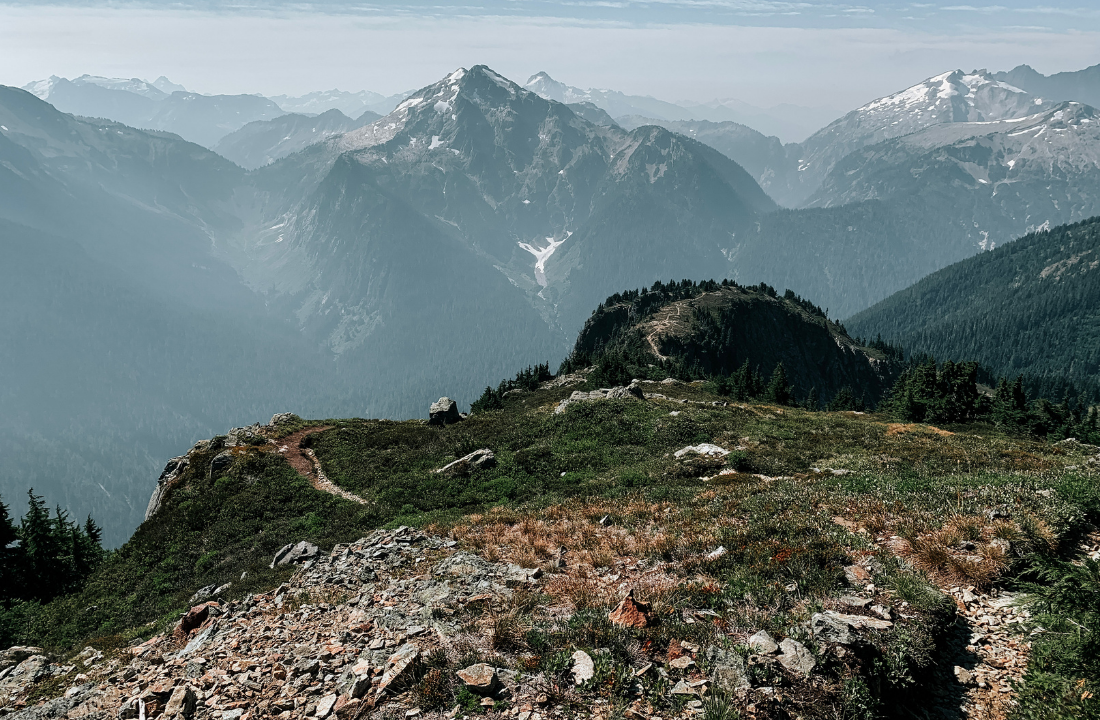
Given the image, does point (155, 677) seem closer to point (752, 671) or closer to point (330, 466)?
point (752, 671)

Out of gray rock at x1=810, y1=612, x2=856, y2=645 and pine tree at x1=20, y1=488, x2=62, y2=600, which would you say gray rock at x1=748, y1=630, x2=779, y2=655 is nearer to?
gray rock at x1=810, y1=612, x2=856, y2=645

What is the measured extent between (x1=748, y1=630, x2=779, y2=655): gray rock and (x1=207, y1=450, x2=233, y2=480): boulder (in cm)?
4917

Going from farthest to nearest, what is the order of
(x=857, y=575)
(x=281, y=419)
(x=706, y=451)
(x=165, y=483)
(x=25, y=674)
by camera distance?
(x=281, y=419) → (x=165, y=483) → (x=706, y=451) → (x=25, y=674) → (x=857, y=575)

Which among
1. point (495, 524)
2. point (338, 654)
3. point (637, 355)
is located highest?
point (338, 654)

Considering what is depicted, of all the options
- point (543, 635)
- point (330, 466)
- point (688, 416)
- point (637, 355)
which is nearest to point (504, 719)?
point (543, 635)

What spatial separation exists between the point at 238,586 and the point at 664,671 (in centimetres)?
2266

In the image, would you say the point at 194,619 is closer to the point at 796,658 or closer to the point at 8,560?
the point at 796,658

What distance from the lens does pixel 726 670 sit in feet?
32.3

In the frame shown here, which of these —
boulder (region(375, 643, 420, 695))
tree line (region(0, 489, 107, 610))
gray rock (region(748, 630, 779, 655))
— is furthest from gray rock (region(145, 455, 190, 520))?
gray rock (region(748, 630, 779, 655))

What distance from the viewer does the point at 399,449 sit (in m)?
48.1

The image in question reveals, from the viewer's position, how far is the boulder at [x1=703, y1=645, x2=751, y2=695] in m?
9.29

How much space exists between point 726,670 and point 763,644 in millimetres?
1077

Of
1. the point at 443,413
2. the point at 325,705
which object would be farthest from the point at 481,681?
the point at 443,413

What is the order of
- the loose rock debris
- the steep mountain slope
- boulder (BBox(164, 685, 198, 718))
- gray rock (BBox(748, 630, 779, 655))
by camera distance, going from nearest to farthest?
1. the loose rock debris
2. gray rock (BBox(748, 630, 779, 655))
3. boulder (BBox(164, 685, 198, 718))
4. the steep mountain slope
